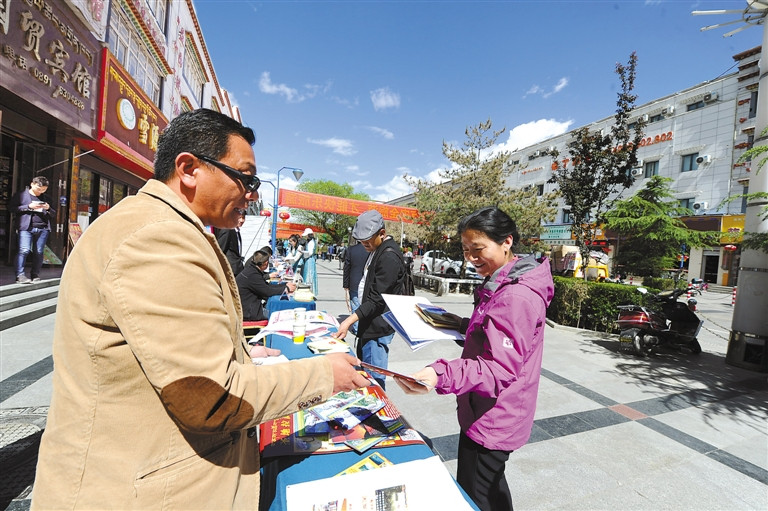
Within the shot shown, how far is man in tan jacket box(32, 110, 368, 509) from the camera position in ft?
2.46

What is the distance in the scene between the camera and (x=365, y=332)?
3.18 m

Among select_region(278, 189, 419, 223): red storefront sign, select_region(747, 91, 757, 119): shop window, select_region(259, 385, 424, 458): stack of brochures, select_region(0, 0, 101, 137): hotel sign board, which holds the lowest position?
select_region(259, 385, 424, 458): stack of brochures

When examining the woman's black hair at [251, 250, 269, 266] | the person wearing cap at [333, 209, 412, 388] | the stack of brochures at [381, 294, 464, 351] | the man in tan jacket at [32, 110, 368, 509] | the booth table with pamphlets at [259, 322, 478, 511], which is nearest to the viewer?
the man in tan jacket at [32, 110, 368, 509]

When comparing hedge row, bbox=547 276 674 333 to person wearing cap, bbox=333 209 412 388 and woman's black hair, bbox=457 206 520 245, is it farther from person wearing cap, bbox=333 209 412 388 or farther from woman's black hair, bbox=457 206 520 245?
woman's black hair, bbox=457 206 520 245

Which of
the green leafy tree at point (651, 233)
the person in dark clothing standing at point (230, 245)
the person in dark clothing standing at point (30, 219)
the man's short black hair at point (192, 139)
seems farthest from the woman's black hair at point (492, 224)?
the green leafy tree at point (651, 233)

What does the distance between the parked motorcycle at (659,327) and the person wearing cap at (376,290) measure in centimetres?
531

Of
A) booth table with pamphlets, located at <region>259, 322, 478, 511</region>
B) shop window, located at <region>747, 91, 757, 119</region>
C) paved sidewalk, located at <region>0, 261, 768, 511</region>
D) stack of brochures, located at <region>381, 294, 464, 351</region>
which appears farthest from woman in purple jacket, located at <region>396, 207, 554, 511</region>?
shop window, located at <region>747, 91, 757, 119</region>

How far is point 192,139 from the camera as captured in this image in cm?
103

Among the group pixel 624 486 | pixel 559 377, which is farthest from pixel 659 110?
pixel 624 486

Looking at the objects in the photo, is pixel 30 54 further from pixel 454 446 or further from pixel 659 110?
Result: pixel 659 110

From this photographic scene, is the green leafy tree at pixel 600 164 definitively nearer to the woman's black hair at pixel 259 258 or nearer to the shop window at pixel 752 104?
the woman's black hair at pixel 259 258

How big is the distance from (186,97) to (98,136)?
905 centimetres

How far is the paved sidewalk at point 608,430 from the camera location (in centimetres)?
252

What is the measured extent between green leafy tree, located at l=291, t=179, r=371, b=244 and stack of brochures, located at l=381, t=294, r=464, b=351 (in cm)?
4100
